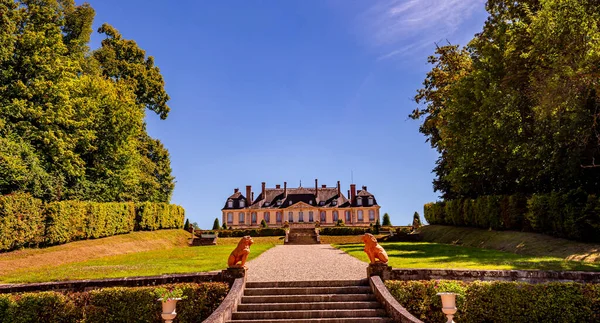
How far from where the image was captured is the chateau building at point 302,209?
70.1 metres

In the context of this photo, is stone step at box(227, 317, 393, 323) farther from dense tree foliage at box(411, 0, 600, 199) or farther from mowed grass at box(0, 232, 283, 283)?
dense tree foliage at box(411, 0, 600, 199)

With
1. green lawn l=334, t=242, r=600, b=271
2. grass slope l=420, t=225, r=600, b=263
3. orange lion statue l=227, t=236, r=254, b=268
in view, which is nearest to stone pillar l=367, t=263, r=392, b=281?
green lawn l=334, t=242, r=600, b=271

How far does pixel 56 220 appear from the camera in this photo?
25938 millimetres

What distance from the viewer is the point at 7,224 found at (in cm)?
2241

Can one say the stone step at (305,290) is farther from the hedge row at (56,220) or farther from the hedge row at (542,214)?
the hedge row at (56,220)

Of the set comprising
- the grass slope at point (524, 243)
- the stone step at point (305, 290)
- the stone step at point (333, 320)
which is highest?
the grass slope at point (524, 243)

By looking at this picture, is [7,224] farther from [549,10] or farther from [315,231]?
[315,231]

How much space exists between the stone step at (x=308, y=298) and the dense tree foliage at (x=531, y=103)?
511 inches

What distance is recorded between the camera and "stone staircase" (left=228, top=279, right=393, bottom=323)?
37.1ft

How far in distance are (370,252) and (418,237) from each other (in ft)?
103

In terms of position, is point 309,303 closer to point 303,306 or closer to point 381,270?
point 303,306

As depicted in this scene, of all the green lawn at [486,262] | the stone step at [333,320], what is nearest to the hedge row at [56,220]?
the stone step at [333,320]

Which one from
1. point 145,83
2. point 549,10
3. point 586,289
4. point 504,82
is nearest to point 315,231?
point 145,83

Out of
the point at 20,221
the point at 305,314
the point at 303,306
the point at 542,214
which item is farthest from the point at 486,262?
the point at 20,221
